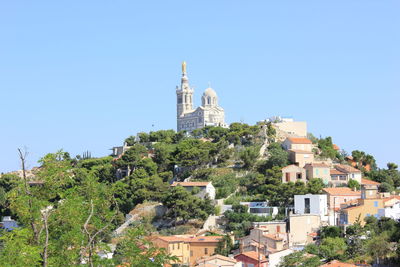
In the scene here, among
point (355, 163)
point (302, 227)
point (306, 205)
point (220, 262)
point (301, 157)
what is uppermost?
point (301, 157)

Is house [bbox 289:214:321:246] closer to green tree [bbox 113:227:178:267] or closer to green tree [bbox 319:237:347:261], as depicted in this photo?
green tree [bbox 319:237:347:261]

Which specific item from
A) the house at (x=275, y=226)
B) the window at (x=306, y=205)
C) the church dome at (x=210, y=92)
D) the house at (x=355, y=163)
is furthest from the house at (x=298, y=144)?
the church dome at (x=210, y=92)

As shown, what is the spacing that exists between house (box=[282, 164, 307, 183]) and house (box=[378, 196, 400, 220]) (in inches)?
298

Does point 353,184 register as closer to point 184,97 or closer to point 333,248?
point 333,248

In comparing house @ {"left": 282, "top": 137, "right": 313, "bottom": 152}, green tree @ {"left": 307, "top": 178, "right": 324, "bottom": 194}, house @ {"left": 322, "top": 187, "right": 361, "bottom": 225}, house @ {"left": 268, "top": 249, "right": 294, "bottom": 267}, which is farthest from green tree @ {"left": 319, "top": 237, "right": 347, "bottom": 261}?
house @ {"left": 282, "top": 137, "right": 313, "bottom": 152}

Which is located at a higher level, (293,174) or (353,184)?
(293,174)

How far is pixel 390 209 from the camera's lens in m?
46.2

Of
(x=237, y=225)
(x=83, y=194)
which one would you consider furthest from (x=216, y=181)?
(x=83, y=194)

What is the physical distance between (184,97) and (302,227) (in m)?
59.4

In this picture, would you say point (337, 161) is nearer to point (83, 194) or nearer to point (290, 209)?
point (290, 209)

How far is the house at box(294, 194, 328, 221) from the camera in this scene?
47844mm

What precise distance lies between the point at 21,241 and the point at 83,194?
372 centimetres

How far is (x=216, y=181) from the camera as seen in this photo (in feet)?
182

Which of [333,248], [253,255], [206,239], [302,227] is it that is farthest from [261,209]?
[333,248]
